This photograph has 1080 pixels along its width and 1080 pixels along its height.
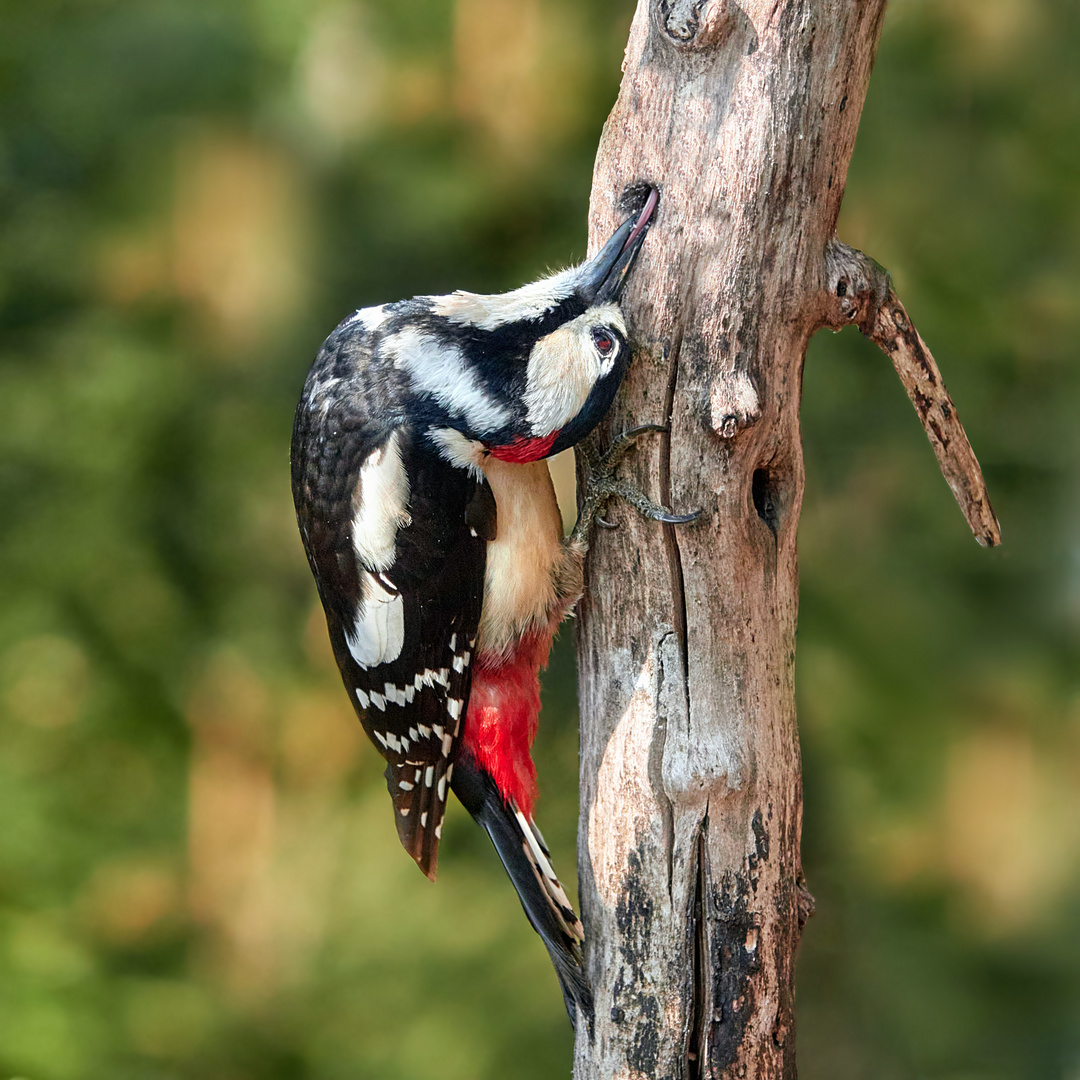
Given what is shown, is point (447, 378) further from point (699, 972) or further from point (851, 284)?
point (699, 972)

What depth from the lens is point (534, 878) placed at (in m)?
1.73

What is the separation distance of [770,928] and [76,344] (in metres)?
2.50

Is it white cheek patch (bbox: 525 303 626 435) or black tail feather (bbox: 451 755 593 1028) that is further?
black tail feather (bbox: 451 755 593 1028)

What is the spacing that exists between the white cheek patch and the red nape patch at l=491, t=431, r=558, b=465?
3 cm

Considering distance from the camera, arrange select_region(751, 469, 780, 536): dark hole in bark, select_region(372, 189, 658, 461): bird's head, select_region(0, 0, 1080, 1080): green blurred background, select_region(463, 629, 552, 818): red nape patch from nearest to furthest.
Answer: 1. select_region(372, 189, 658, 461): bird's head
2. select_region(751, 469, 780, 536): dark hole in bark
3. select_region(463, 629, 552, 818): red nape patch
4. select_region(0, 0, 1080, 1080): green blurred background

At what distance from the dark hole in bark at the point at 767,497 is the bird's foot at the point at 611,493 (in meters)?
0.14

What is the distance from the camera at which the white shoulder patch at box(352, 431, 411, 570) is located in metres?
1.60

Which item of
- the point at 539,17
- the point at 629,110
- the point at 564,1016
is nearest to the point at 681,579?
the point at 629,110

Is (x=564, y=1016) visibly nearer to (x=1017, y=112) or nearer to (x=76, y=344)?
(x=76, y=344)

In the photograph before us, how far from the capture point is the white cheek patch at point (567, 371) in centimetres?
151

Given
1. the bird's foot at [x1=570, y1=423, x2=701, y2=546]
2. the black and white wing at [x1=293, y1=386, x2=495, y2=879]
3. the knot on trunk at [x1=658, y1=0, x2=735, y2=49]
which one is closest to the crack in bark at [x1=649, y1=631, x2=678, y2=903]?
the bird's foot at [x1=570, y1=423, x2=701, y2=546]

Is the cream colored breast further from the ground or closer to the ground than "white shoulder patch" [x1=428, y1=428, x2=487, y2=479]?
closer to the ground

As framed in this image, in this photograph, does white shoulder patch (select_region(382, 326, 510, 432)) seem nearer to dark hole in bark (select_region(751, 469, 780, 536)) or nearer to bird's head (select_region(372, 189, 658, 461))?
bird's head (select_region(372, 189, 658, 461))

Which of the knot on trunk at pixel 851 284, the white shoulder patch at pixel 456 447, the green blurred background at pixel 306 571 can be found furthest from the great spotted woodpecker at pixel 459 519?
the green blurred background at pixel 306 571
